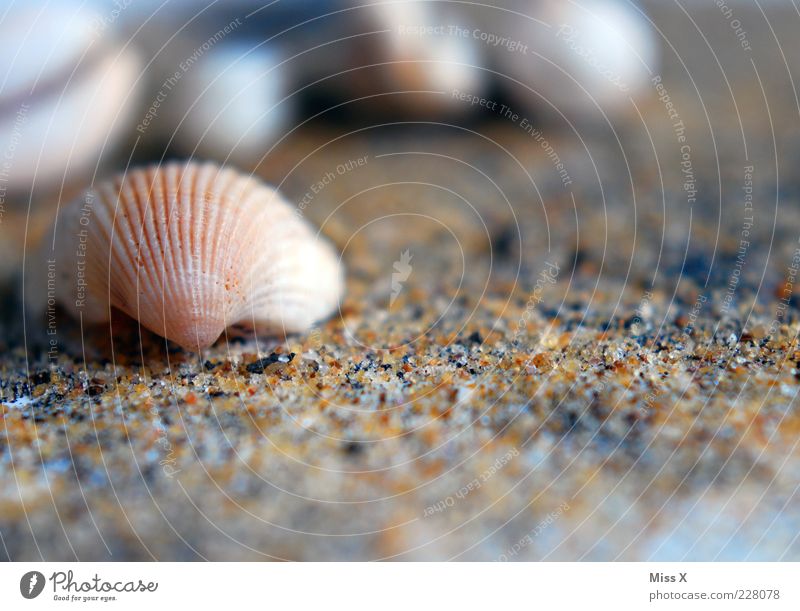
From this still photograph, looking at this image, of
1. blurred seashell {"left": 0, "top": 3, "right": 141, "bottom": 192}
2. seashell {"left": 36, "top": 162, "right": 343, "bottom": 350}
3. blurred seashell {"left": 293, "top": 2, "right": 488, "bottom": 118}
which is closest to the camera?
seashell {"left": 36, "top": 162, "right": 343, "bottom": 350}

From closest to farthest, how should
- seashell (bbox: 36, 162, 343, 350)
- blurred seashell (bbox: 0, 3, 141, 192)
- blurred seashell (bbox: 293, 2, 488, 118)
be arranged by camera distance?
seashell (bbox: 36, 162, 343, 350) → blurred seashell (bbox: 0, 3, 141, 192) → blurred seashell (bbox: 293, 2, 488, 118)

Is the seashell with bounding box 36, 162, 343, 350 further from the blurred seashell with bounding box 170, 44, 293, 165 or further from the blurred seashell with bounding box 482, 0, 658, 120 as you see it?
the blurred seashell with bounding box 482, 0, 658, 120

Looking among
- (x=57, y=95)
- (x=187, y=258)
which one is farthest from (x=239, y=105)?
(x=187, y=258)

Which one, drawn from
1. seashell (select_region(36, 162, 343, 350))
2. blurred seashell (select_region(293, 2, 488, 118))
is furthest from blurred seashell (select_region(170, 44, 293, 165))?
seashell (select_region(36, 162, 343, 350))

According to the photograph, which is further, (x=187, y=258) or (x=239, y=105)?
(x=239, y=105)

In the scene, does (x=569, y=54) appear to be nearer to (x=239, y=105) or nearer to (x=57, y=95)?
(x=239, y=105)

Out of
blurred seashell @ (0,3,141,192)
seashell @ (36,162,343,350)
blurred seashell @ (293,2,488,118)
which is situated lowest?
seashell @ (36,162,343,350)
